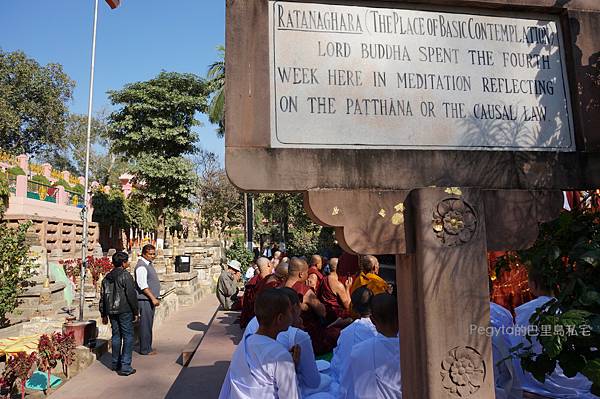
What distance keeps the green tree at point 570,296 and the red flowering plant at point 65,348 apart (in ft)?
18.5

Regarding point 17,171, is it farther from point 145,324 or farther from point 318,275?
point 318,275

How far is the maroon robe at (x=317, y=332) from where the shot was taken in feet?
17.2

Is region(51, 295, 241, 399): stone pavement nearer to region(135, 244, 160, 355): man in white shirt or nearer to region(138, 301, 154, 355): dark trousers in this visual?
region(138, 301, 154, 355): dark trousers

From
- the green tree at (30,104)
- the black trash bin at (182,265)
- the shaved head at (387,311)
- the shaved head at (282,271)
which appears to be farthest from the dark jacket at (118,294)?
the green tree at (30,104)

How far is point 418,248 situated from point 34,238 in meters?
18.8

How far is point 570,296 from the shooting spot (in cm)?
197

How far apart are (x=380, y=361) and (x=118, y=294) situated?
4318mm

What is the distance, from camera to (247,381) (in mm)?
2551

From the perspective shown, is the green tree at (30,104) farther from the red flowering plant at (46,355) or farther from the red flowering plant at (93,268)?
the red flowering plant at (46,355)

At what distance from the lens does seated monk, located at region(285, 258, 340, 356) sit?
522 cm

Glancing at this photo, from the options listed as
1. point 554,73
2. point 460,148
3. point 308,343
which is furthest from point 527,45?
point 308,343

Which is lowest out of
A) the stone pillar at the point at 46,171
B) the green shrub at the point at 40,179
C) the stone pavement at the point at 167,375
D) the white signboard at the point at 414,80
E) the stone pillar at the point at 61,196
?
the stone pavement at the point at 167,375

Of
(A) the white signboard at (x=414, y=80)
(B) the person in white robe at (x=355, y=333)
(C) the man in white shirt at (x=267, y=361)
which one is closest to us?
(A) the white signboard at (x=414, y=80)

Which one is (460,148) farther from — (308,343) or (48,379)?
(48,379)
